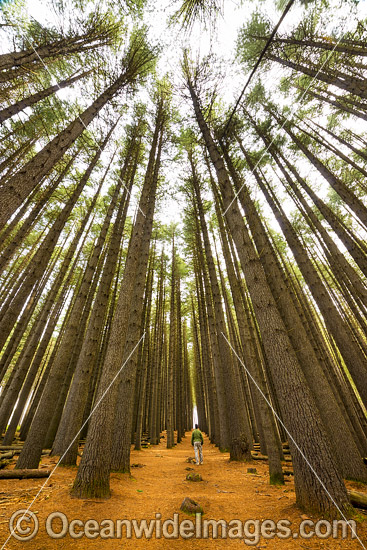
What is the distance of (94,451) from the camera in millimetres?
4129

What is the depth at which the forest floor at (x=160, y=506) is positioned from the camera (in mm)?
2699

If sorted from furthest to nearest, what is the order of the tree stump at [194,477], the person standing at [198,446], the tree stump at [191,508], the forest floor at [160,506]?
the person standing at [198,446] < the tree stump at [194,477] < the tree stump at [191,508] < the forest floor at [160,506]

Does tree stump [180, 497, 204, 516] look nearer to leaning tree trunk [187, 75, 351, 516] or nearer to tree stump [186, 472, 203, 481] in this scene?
leaning tree trunk [187, 75, 351, 516]

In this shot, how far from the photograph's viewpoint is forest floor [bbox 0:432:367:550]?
270 centimetres

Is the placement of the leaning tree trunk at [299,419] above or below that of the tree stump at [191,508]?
above

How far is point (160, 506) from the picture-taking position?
3914 mm

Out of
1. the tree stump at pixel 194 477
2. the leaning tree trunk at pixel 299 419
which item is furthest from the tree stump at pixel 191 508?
the tree stump at pixel 194 477

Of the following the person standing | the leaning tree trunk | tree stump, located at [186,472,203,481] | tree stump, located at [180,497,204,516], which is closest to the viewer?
the leaning tree trunk

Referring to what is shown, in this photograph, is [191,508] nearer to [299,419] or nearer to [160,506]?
[160,506]

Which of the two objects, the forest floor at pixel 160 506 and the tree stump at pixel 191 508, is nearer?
the forest floor at pixel 160 506

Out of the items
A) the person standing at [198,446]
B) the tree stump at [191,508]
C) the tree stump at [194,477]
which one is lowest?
the tree stump at [191,508]

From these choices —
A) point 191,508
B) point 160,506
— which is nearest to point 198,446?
point 160,506

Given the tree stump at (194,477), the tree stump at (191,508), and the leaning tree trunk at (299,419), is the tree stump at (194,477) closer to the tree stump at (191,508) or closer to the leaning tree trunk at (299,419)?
the tree stump at (191,508)

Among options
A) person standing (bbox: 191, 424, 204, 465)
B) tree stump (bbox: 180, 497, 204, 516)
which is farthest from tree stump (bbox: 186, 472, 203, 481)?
tree stump (bbox: 180, 497, 204, 516)
